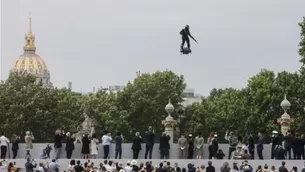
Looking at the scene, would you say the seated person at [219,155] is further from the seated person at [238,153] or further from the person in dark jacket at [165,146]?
the person in dark jacket at [165,146]

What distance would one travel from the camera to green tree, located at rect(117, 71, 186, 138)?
100 meters

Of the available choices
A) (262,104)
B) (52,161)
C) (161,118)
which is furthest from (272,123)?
(52,161)

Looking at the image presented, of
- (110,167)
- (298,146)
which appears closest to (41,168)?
(110,167)

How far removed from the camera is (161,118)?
328 ft

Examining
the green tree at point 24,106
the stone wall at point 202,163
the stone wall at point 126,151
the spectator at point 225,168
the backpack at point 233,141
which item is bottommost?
the spectator at point 225,168

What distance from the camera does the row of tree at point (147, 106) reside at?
8731 centimetres

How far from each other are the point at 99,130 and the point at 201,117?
957 cm

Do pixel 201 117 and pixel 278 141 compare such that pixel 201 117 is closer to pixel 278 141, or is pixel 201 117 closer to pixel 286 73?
pixel 286 73

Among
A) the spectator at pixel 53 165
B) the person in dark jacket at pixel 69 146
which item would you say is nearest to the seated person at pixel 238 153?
the person in dark jacket at pixel 69 146

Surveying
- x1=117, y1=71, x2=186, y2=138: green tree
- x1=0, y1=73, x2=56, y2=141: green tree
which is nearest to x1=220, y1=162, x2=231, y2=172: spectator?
x1=0, y1=73, x2=56, y2=141: green tree

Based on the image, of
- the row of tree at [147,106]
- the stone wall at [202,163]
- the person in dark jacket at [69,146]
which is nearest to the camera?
the stone wall at [202,163]

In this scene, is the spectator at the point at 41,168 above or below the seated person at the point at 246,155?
below

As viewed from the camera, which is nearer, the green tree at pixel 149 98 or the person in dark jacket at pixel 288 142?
the person in dark jacket at pixel 288 142

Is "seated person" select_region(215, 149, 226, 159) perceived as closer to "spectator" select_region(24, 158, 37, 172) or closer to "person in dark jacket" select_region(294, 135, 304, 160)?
"person in dark jacket" select_region(294, 135, 304, 160)
